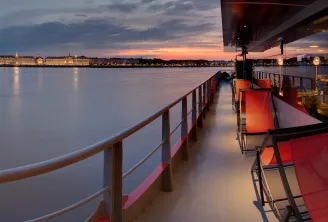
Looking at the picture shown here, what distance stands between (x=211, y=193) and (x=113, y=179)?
4.77 ft

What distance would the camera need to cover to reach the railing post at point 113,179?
5.95 ft

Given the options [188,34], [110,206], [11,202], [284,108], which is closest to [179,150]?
[110,206]

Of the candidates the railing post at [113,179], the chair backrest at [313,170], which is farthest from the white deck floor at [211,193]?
the chair backrest at [313,170]

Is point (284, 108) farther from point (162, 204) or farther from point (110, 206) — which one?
point (110, 206)

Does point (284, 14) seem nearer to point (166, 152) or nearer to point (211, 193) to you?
point (166, 152)

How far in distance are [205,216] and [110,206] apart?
96 cm

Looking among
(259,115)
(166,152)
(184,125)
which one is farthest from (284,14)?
(166,152)

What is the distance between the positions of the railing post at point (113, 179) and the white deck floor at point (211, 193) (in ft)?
1.92

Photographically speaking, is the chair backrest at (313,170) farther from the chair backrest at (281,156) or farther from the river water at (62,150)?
the river water at (62,150)

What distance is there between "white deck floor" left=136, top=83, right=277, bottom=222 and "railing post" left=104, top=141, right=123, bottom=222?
1.92 feet

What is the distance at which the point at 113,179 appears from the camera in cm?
184

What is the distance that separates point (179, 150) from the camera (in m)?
4.14

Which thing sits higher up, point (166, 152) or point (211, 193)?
point (166, 152)

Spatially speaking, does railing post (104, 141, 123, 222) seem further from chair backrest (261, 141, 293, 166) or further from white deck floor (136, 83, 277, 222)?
chair backrest (261, 141, 293, 166)
